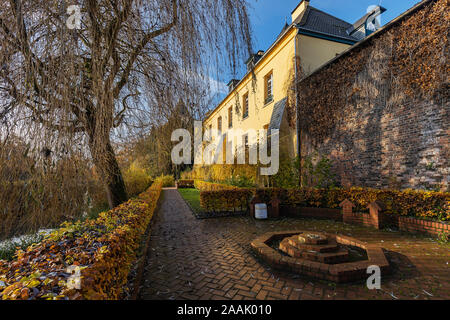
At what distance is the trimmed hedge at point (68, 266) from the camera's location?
129 centimetres

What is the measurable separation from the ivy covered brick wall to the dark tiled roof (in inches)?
142

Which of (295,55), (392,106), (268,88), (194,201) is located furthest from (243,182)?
(268,88)

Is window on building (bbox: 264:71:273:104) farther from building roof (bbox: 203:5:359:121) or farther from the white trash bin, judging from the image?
the white trash bin

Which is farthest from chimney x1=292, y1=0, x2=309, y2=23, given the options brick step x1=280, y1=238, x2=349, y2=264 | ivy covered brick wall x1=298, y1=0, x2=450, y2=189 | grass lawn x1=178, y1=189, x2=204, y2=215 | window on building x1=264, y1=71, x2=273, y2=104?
brick step x1=280, y1=238, x2=349, y2=264

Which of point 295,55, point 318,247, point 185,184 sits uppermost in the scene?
point 295,55

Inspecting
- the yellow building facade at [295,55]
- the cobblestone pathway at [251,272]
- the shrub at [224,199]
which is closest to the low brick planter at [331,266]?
the cobblestone pathway at [251,272]

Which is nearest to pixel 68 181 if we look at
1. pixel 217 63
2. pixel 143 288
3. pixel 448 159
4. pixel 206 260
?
pixel 143 288

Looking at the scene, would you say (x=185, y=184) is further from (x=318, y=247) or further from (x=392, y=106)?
(x=318, y=247)

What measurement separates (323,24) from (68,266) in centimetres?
1515

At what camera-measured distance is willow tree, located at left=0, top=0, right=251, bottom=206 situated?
175 centimetres

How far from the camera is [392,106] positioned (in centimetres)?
683

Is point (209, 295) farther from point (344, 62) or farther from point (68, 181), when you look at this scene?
point (344, 62)

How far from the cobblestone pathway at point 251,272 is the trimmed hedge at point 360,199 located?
0.76 meters
